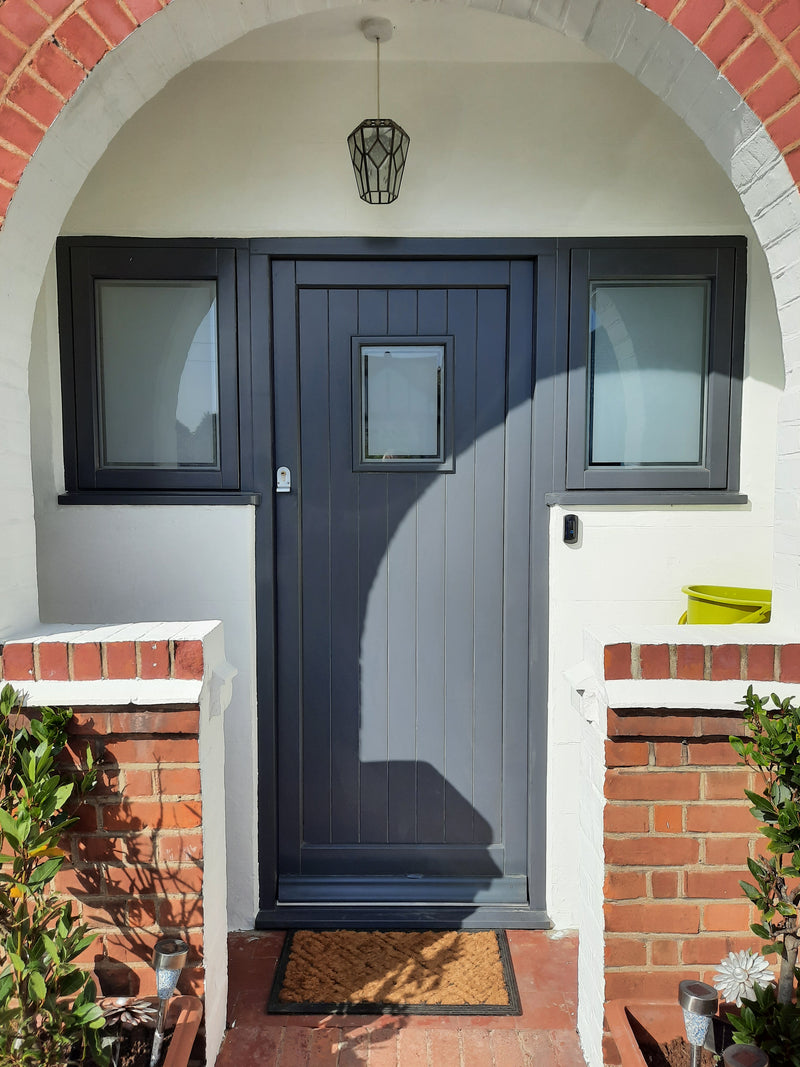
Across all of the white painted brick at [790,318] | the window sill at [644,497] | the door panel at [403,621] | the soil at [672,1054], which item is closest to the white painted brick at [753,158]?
the white painted brick at [790,318]

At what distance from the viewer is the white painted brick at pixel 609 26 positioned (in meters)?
1.70

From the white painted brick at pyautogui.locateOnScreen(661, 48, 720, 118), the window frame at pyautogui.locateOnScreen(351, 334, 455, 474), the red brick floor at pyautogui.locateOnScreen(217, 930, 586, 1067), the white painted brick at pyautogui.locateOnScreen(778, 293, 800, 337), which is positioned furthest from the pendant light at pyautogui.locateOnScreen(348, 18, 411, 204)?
the red brick floor at pyautogui.locateOnScreen(217, 930, 586, 1067)

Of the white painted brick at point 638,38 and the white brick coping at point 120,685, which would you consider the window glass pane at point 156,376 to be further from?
the white painted brick at point 638,38

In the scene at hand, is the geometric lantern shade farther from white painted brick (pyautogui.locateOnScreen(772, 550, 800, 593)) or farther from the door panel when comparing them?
white painted brick (pyautogui.locateOnScreen(772, 550, 800, 593))

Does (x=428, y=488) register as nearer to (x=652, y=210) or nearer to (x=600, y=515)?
(x=600, y=515)

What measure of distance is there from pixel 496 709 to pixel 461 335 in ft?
4.76

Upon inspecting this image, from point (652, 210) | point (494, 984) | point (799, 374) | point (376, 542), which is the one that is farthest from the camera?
point (376, 542)

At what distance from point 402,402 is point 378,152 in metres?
0.86

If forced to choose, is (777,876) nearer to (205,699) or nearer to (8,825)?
(205,699)

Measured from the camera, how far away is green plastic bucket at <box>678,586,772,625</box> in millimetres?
2174

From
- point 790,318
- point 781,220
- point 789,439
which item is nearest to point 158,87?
point 781,220

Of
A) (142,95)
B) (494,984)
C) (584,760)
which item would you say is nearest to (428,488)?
(584,760)

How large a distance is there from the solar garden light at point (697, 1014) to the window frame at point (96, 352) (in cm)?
205

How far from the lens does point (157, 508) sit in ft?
8.34
